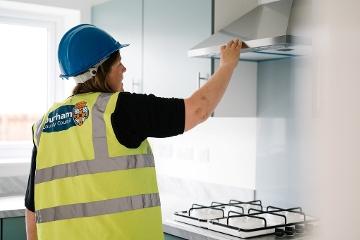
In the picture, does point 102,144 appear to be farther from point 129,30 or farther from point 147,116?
point 129,30

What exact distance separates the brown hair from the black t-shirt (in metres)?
0.14

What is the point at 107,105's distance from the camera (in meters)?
1.31

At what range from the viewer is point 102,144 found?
4.37 ft

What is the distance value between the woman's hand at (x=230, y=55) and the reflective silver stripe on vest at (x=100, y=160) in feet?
1.18

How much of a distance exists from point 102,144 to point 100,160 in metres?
0.05

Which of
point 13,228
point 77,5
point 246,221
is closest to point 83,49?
point 246,221

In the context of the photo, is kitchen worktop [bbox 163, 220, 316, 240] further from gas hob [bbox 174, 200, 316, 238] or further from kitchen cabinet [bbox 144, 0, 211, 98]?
kitchen cabinet [bbox 144, 0, 211, 98]

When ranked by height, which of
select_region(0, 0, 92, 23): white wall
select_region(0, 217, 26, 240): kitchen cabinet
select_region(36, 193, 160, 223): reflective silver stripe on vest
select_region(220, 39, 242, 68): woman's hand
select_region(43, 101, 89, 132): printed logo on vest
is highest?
select_region(0, 0, 92, 23): white wall

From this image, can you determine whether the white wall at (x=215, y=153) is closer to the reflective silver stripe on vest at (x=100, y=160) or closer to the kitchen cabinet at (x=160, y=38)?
the kitchen cabinet at (x=160, y=38)

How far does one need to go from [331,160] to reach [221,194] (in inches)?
89.5

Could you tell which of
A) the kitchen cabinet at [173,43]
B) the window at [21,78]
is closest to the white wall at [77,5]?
the window at [21,78]

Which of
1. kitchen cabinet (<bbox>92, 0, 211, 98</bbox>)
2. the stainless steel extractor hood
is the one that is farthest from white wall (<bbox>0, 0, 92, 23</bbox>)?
the stainless steel extractor hood

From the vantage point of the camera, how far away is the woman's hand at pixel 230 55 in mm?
1407

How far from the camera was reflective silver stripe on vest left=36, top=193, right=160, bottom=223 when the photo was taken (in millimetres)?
1356
